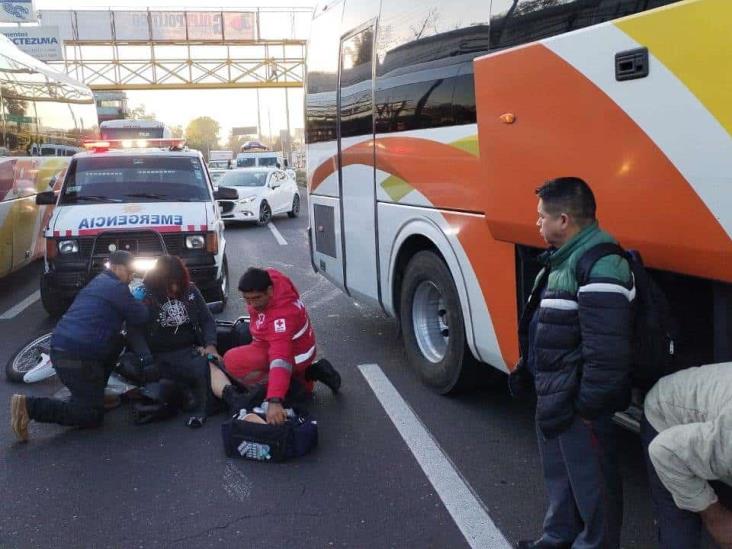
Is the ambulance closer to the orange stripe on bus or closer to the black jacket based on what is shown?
the orange stripe on bus

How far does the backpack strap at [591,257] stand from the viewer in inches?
103

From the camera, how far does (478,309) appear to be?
4.64m

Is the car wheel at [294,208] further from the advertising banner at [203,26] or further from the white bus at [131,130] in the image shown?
the white bus at [131,130]

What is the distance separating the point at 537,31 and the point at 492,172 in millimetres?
741

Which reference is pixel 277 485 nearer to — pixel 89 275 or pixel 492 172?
pixel 492 172

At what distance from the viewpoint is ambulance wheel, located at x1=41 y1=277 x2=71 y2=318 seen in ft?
25.9

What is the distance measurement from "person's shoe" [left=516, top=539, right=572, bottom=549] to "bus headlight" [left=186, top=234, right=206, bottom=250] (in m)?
5.55

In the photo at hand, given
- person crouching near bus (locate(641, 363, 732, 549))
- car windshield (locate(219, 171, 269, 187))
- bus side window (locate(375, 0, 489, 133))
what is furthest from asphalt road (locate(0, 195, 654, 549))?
car windshield (locate(219, 171, 269, 187))

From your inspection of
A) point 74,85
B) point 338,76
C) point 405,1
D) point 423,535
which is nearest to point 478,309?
point 423,535

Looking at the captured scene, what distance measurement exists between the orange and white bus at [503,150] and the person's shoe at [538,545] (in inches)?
39.6

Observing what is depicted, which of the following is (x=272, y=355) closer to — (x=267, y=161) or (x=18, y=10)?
(x=18, y=10)

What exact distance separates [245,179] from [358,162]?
14.0 m

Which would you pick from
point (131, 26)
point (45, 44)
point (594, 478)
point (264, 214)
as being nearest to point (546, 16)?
point (594, 478)

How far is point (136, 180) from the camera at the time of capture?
876cm
